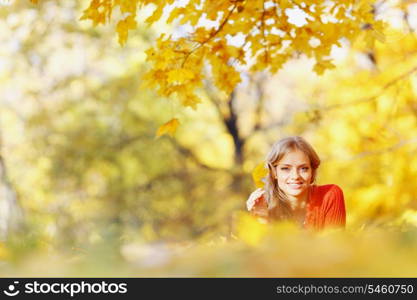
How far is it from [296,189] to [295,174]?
3.1 inches

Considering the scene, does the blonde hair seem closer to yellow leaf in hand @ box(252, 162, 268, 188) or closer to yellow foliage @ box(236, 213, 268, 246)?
yellow leaf in hand @ box(252, 162, 268, 188)

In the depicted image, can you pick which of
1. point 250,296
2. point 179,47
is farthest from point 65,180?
point 250,296

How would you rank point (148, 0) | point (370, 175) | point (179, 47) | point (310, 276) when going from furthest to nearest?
point (370, 175) < point (179, 47) < point (148, 0) < point (310, 276)

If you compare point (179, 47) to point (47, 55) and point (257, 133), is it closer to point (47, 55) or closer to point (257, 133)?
point (47, 55)

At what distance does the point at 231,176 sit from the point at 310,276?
39.0 ft

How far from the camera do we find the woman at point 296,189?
2.51m

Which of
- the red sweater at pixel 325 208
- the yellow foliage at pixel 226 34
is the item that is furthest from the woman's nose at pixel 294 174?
the yellow foliage at pixel 226 34

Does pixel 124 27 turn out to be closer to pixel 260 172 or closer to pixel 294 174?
pixel 260 172

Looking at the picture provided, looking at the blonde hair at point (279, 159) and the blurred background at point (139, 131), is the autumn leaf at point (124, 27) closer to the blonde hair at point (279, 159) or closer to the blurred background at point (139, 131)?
the blonde hair at point (279, 159)

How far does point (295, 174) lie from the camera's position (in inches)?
101

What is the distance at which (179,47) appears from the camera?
2910mm

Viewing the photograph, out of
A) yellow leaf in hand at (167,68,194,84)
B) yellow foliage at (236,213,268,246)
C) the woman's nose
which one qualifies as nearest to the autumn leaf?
yellow leaf in hand at (167,68,194,84)

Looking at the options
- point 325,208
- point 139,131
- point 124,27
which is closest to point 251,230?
point 325,208

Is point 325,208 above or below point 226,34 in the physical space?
below
